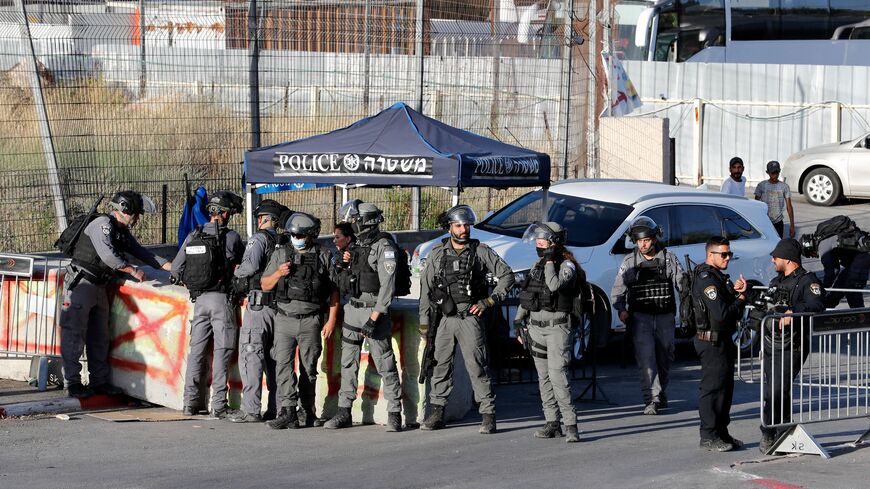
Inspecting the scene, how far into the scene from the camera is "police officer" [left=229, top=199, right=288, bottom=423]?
354 inches

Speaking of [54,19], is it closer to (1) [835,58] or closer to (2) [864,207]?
(2) [864,207]

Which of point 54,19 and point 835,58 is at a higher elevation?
point 835,58

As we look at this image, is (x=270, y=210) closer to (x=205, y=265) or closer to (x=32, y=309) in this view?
(x=205, y=265)

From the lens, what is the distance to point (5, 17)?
11.8 meters

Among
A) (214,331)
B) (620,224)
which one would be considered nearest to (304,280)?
(214,331)

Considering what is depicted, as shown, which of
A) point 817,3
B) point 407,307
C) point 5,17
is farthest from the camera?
point 817,3

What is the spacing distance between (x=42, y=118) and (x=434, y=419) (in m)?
5.75

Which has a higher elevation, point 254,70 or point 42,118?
point 254,70

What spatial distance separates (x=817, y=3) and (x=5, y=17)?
23.4 m

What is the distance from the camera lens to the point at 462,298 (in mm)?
8758

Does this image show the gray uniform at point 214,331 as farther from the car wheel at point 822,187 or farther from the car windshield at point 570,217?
the car wheel at point 822,187

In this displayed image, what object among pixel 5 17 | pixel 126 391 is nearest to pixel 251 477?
pixel 126 391

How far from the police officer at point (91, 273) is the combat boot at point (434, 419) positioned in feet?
8.58

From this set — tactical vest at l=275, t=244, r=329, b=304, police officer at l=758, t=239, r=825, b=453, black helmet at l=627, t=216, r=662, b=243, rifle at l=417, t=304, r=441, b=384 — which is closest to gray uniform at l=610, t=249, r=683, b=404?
black helmet at l=627, t=216, r=662, b=243
